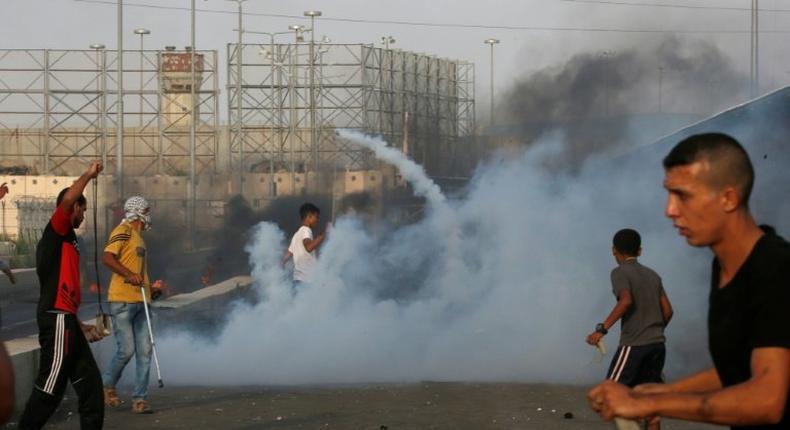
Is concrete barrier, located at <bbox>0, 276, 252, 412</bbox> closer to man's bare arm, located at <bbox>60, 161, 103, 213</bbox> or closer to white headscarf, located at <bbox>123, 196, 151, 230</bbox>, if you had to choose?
man's bare arm, located at <bbox>60, 161, 103, 213</bbox>

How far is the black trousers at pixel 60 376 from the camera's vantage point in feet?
29.3

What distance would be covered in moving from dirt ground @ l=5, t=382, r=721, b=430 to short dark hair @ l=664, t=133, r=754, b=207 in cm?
691

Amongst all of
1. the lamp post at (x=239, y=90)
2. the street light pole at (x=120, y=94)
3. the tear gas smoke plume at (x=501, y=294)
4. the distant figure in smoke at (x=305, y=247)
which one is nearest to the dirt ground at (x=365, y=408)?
the tear gas smoke plume at (x=501, y=294)

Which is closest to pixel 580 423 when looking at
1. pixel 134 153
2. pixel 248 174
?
pixel 248 174

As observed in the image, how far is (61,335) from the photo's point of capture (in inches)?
354

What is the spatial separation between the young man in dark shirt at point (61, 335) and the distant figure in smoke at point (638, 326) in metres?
3.18

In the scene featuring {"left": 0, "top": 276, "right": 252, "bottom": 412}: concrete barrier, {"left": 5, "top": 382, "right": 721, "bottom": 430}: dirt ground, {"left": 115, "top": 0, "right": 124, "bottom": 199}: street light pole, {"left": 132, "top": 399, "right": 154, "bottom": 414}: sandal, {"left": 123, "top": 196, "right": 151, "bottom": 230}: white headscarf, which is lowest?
{"left": 5, "top": 382, "right": 721, "bottom": 430}: dirt ground

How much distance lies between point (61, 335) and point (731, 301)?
19.3 feet

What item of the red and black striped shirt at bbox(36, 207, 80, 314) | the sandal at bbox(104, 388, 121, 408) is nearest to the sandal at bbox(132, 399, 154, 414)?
the sandal at bbox(104, 388, 121, 408)

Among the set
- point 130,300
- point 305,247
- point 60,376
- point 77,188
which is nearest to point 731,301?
point 77,188

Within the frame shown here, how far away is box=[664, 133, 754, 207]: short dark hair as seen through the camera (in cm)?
393

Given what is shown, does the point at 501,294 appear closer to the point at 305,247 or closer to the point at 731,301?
the point at 305,247

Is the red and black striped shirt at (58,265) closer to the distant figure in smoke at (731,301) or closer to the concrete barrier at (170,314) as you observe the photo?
the concrete barrier at (170,314)

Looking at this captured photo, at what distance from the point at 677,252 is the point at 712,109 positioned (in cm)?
1433
